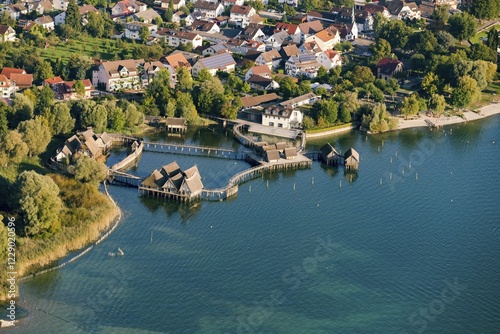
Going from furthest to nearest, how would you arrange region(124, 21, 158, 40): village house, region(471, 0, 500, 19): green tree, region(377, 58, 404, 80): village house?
region(471, 0, 500, 19): green tree
region(124, 21, 158, 40): village house
region(377, 58, 404, 80): village house

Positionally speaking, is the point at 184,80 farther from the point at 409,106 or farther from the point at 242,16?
the point at 242,16

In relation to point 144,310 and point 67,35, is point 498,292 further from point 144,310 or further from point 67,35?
point 67,35

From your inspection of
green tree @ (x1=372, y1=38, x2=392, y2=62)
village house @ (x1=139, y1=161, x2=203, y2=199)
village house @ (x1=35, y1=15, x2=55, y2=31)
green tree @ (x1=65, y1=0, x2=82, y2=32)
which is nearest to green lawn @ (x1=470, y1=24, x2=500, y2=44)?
green tree @ (x1=372, y1=38, x2=392, y2=62)

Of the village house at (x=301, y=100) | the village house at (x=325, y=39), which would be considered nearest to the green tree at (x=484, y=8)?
the village house at (x=325, y=39)

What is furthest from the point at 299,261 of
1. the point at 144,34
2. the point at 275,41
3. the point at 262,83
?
the point at 144,34

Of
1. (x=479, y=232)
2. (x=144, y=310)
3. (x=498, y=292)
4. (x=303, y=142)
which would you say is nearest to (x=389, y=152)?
(x=303, y=142)

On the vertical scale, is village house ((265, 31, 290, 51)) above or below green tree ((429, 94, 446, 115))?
above

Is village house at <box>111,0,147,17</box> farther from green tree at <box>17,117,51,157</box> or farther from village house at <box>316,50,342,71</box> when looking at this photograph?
green tree at <box>17,117,51,157</box>

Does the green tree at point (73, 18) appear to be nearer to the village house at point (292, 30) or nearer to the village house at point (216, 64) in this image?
the village house at point (216, 64)
